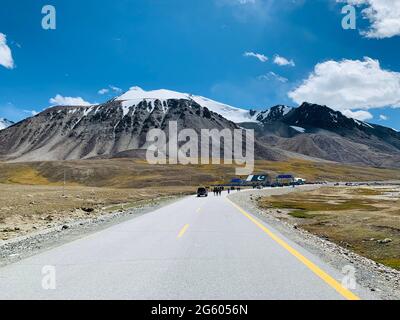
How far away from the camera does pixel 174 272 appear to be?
9.34 metres

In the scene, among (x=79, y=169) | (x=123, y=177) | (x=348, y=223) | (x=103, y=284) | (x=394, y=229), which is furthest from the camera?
(x=79, y=169)

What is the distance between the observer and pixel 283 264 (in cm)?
1043

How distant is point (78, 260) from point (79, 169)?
6609 inches

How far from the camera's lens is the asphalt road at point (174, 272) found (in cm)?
752

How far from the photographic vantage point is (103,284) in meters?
8.14

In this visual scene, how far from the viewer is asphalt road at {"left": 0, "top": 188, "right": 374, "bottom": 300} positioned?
7520mm

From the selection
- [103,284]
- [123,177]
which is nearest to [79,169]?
[123,177]
